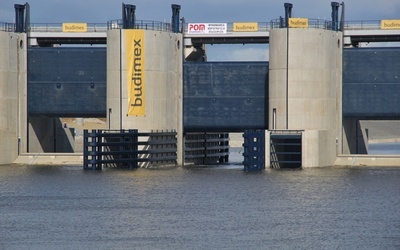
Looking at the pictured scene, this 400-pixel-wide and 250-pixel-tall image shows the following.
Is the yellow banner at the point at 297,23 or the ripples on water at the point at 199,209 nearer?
the ripples on water at the point at 199,209

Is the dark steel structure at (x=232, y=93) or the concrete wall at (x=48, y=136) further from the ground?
the dark steel structure at (x=232, y=93)

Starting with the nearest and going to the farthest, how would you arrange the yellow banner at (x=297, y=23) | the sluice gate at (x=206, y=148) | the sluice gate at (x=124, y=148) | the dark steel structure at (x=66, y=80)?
the sluice gate at (x=124, y=148)
the yellow banner at (x=297, y=23)
the dark steel structure at (x=66, y=80)
the sluice gate at (x=206, y=148)

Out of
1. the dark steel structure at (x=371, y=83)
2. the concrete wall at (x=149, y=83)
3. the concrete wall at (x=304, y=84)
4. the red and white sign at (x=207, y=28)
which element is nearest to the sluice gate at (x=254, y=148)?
the concrete wall at (x=304, y=84)

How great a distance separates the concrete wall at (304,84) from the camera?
11044 centimetres

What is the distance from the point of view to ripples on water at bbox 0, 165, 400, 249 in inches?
2347

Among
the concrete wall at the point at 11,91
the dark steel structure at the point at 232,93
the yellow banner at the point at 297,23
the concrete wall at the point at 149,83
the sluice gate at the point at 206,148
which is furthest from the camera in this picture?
the sluice gate at the point at 206,148

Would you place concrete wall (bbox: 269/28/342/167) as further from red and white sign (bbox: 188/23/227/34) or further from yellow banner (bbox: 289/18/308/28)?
red and white sign (bbox: 188/23/227/34)

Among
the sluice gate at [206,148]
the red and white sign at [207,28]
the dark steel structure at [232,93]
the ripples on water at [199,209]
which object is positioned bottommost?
the ripples on water at [199,209]

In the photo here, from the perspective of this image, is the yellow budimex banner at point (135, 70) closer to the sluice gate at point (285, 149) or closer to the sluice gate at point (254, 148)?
the sluice gate at point (254, 148)

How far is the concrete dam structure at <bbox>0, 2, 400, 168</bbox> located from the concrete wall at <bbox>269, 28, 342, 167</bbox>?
0.31 feet

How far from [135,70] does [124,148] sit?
7817 millimetres

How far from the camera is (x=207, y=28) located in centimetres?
11644

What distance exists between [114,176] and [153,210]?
2788 cm

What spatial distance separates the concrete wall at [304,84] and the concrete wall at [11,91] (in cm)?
2564
